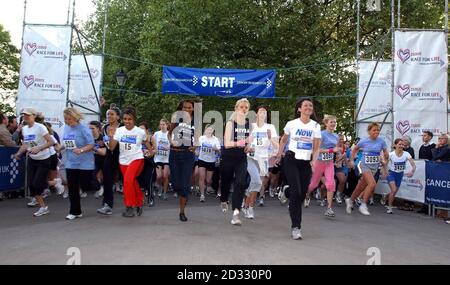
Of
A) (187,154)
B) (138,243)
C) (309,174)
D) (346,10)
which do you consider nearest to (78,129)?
(187,154)

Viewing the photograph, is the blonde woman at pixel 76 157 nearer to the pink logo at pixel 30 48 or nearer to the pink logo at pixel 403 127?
the pink logo at pixel 30 48

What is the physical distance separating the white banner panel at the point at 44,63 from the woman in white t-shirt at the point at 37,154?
175 inches

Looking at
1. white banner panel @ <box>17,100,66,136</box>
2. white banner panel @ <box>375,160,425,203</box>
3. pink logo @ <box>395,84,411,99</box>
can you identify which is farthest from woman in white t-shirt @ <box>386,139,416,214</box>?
white banner panel @ <box>17,100,66,136</box>

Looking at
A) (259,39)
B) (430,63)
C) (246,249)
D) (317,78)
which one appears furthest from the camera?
(259,39)

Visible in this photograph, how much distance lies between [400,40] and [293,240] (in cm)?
875

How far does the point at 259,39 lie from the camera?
2314cm

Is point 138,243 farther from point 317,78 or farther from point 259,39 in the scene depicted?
point 259,39

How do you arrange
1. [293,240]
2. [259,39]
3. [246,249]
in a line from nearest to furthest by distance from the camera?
[246,249], [293,240], [259,39]

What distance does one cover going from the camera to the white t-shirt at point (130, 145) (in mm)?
8383

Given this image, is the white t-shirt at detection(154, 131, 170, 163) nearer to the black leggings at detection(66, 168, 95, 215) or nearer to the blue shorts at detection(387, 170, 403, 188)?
the black leggings at detection(66, 168, 95, 215)

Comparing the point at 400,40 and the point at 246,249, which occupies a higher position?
the point at 400,40

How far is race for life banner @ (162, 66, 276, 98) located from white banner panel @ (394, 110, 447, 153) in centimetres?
490

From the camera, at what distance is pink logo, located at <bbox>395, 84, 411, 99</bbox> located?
13.1m

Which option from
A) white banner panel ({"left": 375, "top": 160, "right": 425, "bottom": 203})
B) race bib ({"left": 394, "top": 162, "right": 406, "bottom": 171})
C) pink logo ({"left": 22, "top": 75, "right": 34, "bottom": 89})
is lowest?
white banner panel ({"left": 375, "top": 160, "right": 425, "bottom": 203})
